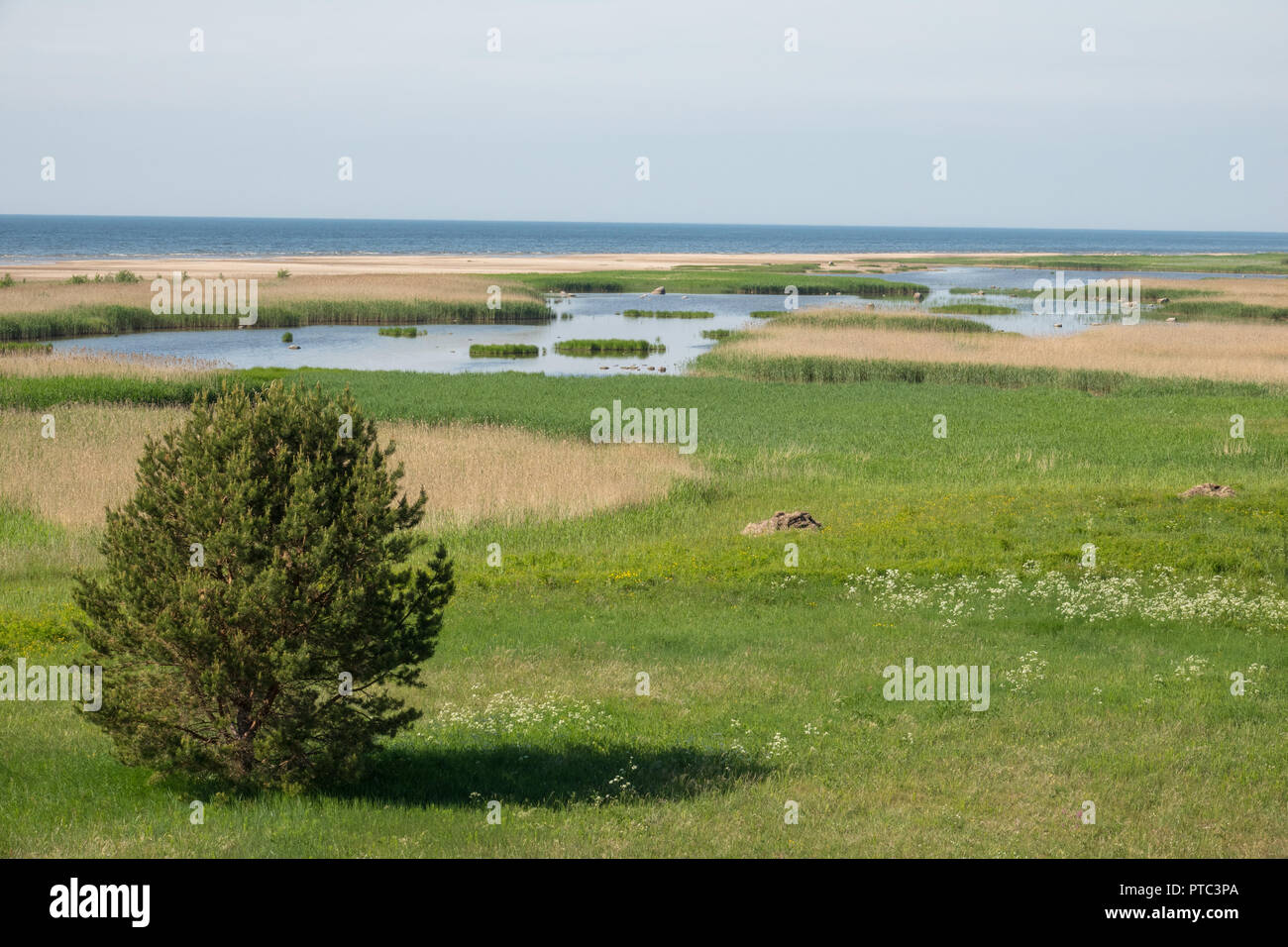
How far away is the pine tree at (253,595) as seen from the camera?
8719mm

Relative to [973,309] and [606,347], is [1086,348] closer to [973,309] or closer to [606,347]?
[606,347]

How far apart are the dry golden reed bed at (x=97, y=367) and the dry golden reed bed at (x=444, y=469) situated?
23.7ft

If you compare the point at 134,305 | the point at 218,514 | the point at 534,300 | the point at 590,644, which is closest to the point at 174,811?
the point at 218,514

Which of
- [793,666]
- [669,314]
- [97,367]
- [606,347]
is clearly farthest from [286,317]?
[793,666]

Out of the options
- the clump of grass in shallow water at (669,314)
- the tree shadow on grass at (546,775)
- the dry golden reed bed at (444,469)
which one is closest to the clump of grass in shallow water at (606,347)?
the clump of grass in shallow water at (669,314)

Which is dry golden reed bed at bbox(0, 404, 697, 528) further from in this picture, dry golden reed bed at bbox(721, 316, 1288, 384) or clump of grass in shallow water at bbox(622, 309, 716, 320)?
clump of grass in shallow water at bbox(622, 309, 716, 320)

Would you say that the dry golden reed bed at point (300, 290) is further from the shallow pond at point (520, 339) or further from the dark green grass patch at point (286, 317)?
the shallow pond at point (520, 339)

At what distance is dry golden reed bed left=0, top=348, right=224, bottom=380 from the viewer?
146ft

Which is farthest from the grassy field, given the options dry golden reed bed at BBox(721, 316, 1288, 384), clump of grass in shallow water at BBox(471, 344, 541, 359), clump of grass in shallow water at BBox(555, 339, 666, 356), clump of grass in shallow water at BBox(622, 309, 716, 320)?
clump of grass in shallow water at BBox(622, 309, 716, 320)

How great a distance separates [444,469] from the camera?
2973 centimetres

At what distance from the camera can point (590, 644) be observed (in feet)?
52.4

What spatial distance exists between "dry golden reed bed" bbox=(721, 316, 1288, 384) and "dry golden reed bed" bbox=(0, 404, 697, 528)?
2762 centimetres

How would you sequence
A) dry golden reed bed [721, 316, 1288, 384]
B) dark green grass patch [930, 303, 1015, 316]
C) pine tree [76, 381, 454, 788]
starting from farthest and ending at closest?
dark green grass patch [930, 303, 1015, 316] < dry golden reed bed [721, 316, 1288, 384] < pine tree [76, 381, 454, 788]

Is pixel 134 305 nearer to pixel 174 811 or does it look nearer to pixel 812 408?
pixel 812 408
